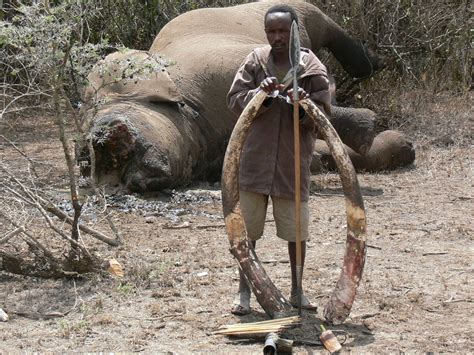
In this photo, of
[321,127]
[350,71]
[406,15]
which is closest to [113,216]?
[321,127]

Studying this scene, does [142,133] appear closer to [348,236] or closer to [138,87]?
[138,87]

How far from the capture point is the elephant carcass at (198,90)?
304 inches

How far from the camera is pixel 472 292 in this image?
17.4 ft

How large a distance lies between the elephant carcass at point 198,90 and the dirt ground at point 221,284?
310mm

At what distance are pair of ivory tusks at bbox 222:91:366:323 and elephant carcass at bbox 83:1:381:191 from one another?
96.2 inches

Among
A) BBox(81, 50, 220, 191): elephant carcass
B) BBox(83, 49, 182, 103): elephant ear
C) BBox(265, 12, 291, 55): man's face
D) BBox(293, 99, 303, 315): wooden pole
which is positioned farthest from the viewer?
BBox(83, 49, 182, 103): elephant ear

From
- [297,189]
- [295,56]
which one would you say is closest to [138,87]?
A: [295,56]

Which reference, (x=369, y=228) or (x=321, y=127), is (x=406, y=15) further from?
(x=321, y=127)

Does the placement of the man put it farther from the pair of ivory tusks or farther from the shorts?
the pair of ivory tusks

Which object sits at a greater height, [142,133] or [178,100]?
[178,100]

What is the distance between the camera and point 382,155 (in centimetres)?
915

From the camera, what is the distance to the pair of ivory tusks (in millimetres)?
4574

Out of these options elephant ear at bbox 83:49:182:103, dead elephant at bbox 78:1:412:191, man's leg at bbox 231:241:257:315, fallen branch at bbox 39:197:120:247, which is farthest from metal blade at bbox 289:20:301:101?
elephant ear at bbox 83:49:182:103

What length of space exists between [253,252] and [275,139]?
0.61 meters
